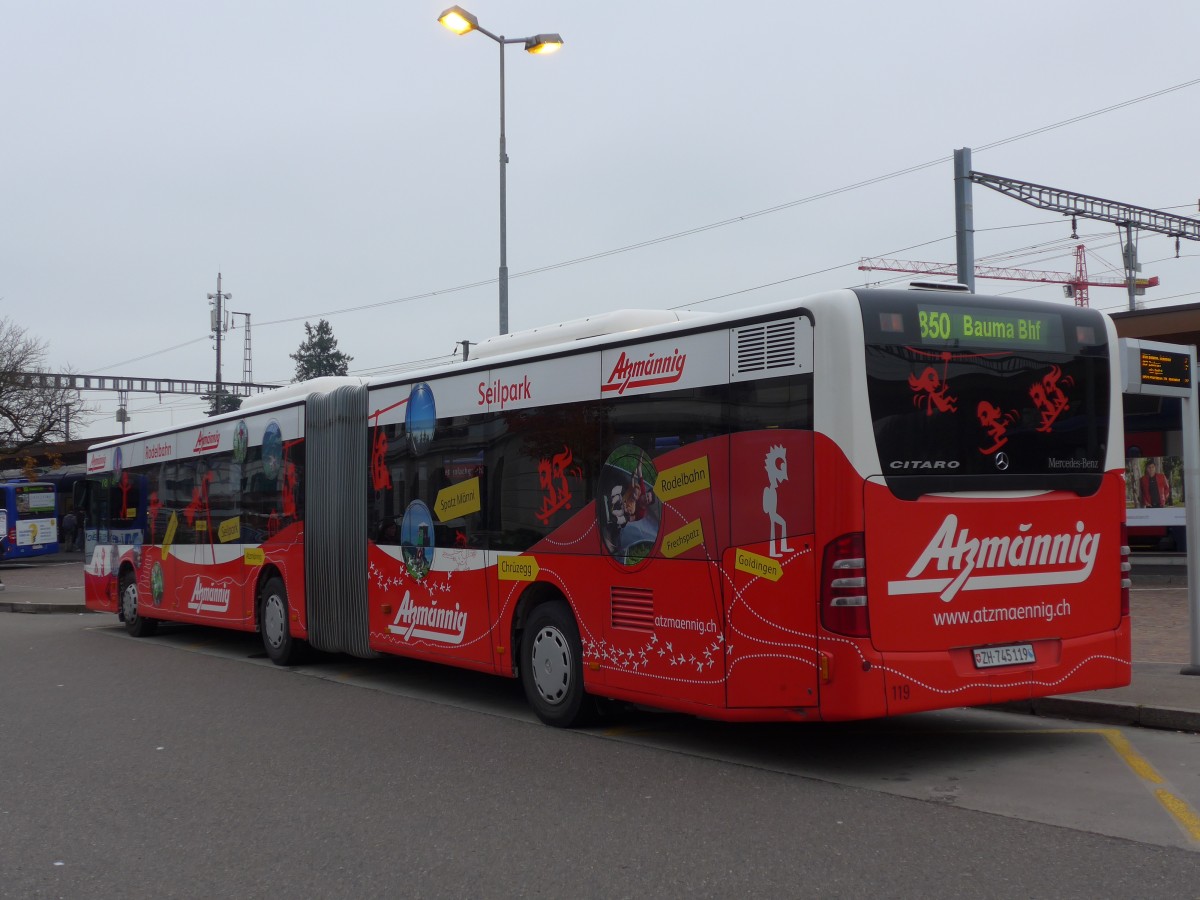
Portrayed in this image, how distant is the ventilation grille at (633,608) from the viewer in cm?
856

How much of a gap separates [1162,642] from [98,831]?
1077 centimetres

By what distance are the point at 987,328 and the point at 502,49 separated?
13.3 meters

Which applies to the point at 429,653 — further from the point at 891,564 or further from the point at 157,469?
the point at 157,469

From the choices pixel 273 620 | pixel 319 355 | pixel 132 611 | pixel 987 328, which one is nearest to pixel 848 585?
pixel 987 328

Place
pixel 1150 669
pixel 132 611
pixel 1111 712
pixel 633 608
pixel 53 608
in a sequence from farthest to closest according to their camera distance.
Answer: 1. pixel 53 608
2. pixel 132 611
3. pixel 1150 669
4. pixel 1111 712
5. pixel 633 608

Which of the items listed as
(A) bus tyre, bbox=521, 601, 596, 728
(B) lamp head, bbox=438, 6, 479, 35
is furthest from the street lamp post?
(A) bus tyre, bbox=521, 601, 596, 728

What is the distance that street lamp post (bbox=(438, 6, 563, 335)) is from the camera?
16359mm

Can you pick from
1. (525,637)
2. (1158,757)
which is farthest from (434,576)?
(1158,757)

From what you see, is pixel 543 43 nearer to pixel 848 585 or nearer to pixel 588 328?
pixel 588 328

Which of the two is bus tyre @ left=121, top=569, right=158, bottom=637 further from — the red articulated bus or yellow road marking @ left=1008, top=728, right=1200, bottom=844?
yellow road marking @ left=1008, top=728, right=1200, bottom=844

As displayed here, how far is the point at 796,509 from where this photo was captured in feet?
24.3

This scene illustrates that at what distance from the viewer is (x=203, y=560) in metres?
16.1

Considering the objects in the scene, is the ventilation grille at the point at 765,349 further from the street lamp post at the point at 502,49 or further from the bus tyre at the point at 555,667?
the street lamp post at the point at 502,49

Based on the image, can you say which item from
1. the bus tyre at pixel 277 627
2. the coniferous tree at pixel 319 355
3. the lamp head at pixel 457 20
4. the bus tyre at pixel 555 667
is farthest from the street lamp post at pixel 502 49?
the coniferous tree at pixel 319 355
